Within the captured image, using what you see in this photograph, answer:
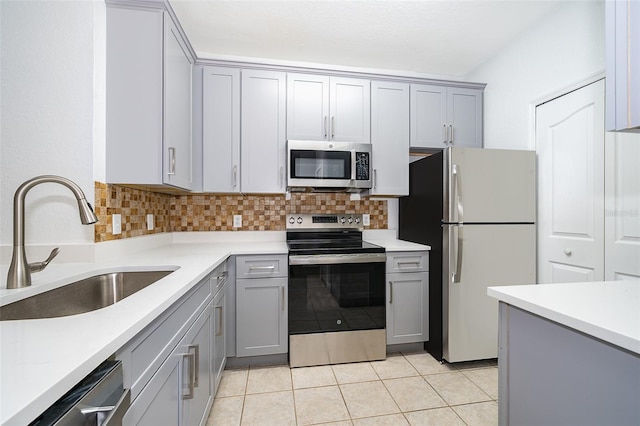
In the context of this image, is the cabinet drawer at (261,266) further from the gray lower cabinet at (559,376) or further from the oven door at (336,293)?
the gray lower cabinet at (559,376)

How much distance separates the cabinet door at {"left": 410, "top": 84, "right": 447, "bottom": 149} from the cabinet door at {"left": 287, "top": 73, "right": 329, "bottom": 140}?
2.64 feet

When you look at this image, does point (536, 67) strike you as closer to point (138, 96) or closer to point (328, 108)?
point (328, 108)

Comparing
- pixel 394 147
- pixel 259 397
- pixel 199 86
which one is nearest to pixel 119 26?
pixel 199 86

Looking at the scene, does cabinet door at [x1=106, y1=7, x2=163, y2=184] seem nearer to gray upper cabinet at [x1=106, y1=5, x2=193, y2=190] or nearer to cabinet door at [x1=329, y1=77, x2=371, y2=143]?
gray upper cabinet at [x1=106, y1=5, x2=193, y2=190]

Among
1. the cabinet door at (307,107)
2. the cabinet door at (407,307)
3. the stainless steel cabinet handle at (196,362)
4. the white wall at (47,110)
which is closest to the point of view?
→ the stainless steel cabinet handle at (196,362)

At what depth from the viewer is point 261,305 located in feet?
6.73

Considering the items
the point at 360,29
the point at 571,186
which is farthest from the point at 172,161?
the point at 571,186

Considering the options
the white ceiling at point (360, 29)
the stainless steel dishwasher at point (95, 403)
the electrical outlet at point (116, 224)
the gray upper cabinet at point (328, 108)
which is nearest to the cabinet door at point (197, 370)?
the stainless steel dishwasher at point (95, 403)

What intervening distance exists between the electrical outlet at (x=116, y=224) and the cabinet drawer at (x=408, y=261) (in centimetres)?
183

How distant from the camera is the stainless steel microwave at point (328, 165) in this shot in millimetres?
2271

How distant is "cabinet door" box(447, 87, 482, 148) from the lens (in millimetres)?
2609

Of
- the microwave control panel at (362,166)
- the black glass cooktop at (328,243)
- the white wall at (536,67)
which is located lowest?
the black glass cooktop at (328,243)

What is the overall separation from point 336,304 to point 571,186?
1.81 metres

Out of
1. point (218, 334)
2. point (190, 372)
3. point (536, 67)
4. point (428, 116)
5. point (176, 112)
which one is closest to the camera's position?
point (190, 372)
